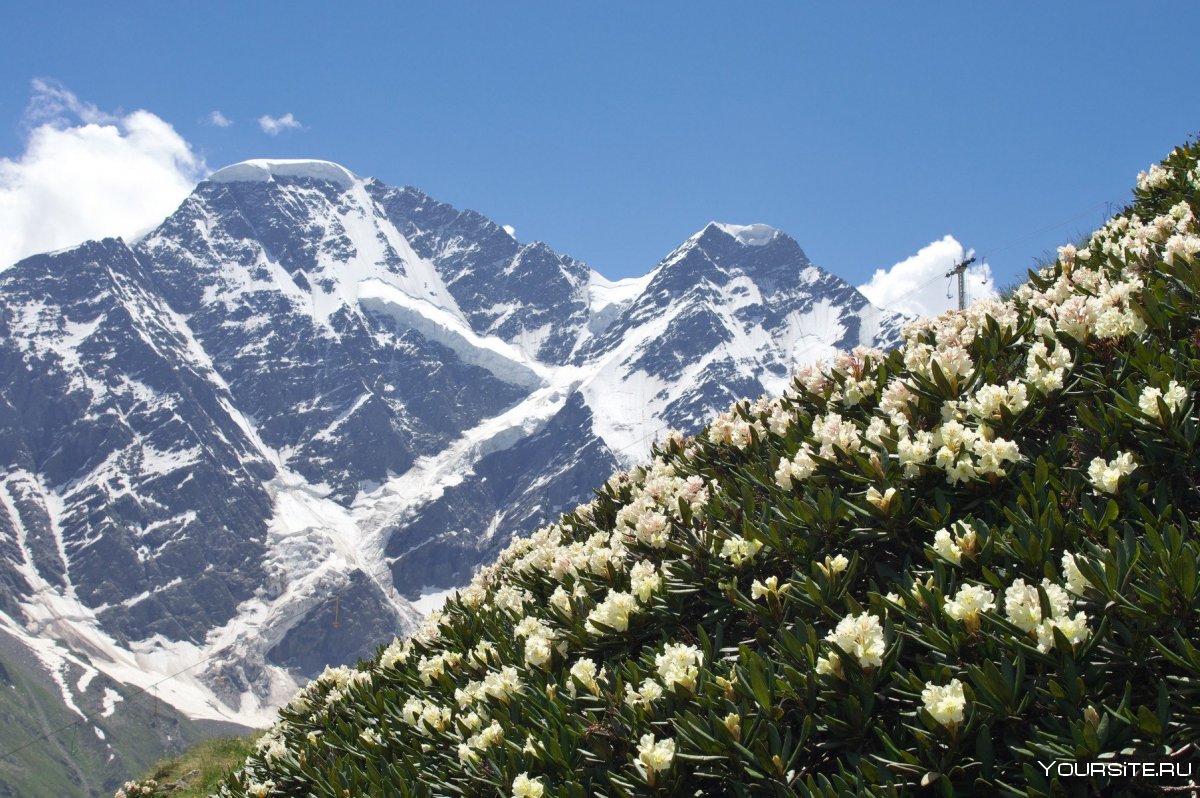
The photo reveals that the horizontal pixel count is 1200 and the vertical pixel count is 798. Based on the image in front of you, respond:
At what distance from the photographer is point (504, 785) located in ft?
14.8

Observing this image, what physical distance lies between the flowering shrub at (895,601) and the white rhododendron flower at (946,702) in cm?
1

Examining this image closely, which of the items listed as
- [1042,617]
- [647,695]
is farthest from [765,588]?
[1042,617]

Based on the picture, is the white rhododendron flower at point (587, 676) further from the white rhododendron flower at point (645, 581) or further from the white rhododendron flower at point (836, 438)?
the white rhododendron flower at point (836, 438)

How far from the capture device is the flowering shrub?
11.0ft

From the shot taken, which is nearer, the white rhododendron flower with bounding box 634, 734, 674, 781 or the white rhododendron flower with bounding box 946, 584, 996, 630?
the white rhododendron flower with bounding box 946, 584, 996, 630

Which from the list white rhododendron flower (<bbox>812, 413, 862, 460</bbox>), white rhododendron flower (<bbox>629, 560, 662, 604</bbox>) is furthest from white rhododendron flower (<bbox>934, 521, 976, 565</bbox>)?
white rhododendron flower (<bbox>629, 560, 662, 604</bbox>)

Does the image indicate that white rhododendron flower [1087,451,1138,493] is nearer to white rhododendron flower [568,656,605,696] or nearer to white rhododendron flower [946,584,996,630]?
white rhododendron flower [946,584,996,630]

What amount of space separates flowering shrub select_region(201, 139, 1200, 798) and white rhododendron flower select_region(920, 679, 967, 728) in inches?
0.4

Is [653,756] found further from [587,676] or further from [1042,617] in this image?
[1042,617]

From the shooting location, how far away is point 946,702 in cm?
333

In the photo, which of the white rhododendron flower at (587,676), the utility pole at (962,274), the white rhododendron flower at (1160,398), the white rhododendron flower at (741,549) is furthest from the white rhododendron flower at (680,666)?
the utility pole at (962,274)

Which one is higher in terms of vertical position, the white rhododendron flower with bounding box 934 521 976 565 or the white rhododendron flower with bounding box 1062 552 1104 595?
the white rhododendron flower with bounding box 934 521 976 565

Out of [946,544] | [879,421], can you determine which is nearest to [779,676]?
[946,544]

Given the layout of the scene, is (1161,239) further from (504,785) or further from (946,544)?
(504,785)
